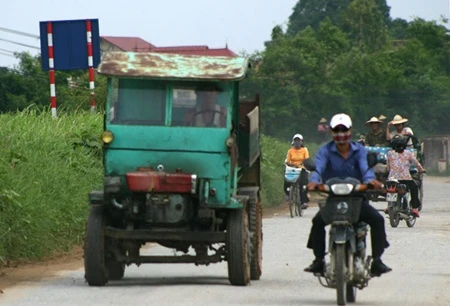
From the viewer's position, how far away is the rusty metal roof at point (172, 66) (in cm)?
1430

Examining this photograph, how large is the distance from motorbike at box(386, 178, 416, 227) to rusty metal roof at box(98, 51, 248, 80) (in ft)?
35.8

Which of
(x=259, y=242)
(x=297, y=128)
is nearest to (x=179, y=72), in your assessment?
(x=259, y=242)

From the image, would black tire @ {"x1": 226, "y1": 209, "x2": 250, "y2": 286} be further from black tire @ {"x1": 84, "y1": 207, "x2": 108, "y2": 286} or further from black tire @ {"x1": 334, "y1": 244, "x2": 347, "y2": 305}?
black tire @ {"x1": 334, "y1": 244, "x2": 347, "y2": 305}

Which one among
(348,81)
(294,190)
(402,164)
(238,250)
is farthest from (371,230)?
(348,81)

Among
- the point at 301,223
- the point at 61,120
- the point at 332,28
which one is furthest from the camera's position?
the point at 332,28

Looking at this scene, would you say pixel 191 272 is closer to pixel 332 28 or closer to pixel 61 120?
pixel 61 120

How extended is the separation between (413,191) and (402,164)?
633 millimetres

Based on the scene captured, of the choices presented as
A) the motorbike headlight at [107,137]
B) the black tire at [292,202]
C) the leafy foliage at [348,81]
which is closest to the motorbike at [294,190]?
the black tire at [292,202]

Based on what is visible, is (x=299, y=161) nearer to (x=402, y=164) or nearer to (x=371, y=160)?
(x=402, y=164)

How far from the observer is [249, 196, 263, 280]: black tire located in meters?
14.9

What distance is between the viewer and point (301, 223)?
26797 mm

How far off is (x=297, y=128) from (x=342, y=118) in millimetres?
52791

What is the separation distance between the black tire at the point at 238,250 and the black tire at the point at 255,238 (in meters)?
0.68

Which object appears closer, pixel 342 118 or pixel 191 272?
pixel 342 118
